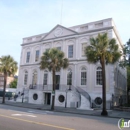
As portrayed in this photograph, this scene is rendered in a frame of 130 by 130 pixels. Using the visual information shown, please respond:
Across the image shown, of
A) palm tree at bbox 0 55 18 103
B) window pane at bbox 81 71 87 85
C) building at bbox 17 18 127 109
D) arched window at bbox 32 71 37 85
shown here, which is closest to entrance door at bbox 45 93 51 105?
building at bbox 17 18 127 109

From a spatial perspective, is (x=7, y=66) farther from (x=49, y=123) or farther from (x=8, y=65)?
(x=49, y=123)

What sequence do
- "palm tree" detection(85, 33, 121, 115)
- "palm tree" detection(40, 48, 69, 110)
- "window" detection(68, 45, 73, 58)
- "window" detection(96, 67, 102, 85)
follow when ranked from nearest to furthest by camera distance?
"palm tree" detection(85, 33, 121, 115) → "palm tree" detection(40, 48, 69, 110) → "window" detection(96, 67, 102, 85) → "window" detection(68, 45, 73, 58)

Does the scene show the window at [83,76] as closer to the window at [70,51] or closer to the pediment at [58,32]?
the window at [70,51]

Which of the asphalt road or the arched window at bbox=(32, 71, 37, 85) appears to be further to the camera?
the arched window at bbox=(32, 71, 37, 85)

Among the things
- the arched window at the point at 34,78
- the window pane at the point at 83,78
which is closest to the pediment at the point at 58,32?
the arched window at the point at 34,78

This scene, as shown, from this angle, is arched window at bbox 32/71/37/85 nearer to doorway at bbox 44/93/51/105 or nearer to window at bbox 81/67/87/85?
doorway at bbox 44/93/51/105

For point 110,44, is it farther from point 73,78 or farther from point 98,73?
point 73,78

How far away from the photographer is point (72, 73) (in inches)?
1117

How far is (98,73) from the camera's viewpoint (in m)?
26.0

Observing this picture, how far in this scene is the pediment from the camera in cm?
3031

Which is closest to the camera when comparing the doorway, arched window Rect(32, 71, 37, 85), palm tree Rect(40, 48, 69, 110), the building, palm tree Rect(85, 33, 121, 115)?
palm tree Rect(85, 33, 121, 115)

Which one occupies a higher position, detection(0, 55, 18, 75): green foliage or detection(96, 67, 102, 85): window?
detection(0, 55, 18, 75): green foliage

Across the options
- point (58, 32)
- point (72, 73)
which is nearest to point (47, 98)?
point (72, 73)

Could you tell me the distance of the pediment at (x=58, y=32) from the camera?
99.5 feet
